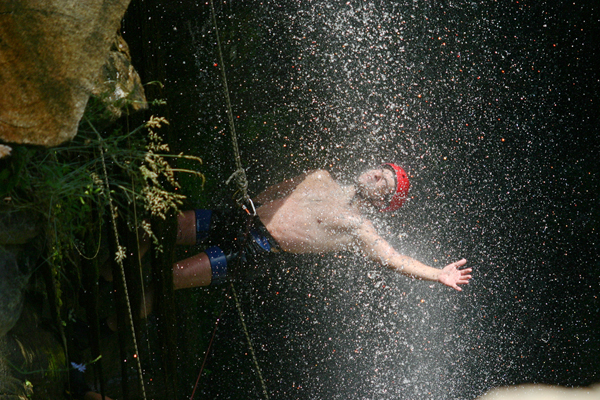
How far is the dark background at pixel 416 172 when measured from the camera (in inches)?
135

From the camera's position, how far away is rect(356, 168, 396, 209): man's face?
282cm

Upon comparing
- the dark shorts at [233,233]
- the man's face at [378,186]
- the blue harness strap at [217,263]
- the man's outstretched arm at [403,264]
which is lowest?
the blue harness strap at [217,263]

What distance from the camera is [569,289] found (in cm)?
Answer: 438

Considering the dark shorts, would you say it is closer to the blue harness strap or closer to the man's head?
the blue harness strap

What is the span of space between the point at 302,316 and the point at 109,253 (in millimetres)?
2266

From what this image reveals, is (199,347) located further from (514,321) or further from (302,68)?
(514,321)

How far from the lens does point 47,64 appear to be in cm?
126

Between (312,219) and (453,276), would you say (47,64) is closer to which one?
(312,219)

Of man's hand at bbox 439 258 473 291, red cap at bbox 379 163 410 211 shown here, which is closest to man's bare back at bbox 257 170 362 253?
red cap at bbox 379 163 410 211

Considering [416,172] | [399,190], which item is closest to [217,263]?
[399,190]

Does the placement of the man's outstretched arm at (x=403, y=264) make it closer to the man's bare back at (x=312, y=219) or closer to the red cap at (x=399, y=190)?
the man's bare back at (x=312, y=219)

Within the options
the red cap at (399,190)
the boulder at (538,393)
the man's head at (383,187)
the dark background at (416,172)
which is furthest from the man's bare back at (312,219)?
the boulder at (538,393)

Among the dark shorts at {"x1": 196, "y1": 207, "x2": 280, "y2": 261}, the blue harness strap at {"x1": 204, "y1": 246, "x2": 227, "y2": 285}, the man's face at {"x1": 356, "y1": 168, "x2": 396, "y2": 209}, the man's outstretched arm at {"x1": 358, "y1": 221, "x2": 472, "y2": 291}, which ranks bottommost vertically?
the blue harness strap at {"x1": 204, "y1": 246, "x2": 227, "y2": 285}

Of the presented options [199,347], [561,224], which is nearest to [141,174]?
[199,347]
